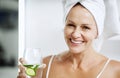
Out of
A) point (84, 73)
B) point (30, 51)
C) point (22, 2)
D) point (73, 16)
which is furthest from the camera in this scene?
point (22, 2)

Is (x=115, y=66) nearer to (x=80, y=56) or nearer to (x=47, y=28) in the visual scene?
(x=80, y=56)

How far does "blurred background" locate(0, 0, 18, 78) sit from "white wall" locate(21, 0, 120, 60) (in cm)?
14

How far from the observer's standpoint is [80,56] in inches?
52.1

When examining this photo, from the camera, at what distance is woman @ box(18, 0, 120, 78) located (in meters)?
1.19

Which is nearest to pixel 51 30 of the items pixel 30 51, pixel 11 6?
pixel 11 6

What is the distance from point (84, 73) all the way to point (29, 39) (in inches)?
17.8

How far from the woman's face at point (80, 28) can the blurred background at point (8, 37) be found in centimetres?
31

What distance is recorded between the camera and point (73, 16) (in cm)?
120

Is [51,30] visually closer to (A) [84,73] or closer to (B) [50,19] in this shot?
(B) [50,19]

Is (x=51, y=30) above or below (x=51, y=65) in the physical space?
above

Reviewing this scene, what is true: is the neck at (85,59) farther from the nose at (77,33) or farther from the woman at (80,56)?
the nose at (77,33)

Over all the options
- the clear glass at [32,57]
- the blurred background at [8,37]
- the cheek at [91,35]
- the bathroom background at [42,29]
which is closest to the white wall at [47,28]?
the bathroom background at [42,29]

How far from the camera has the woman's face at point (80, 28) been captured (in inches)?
46.6

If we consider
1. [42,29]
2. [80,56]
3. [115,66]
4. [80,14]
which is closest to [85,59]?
[80,56]
